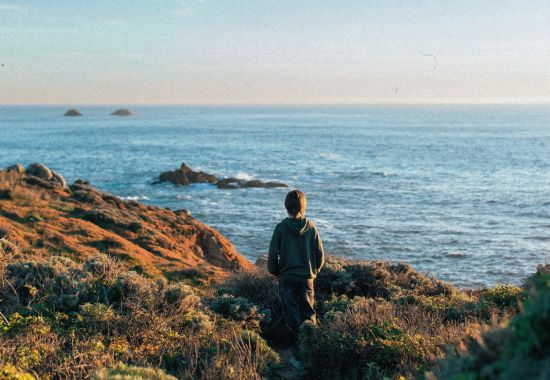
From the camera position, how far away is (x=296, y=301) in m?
7.20

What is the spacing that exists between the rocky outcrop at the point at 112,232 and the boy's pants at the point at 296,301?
5.51 meters

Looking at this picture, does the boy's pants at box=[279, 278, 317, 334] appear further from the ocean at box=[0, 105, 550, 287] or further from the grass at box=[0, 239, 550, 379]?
the ocean at box=[0, 105, 550, 287]

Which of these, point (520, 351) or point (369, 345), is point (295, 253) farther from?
point (520, 351)

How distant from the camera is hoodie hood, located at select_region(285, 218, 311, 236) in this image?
689 cm

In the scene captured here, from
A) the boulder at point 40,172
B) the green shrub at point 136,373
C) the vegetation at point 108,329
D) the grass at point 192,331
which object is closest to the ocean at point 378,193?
the boulder at point 40,172

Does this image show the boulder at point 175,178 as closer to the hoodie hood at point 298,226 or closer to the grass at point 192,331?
the grass at point 192,331

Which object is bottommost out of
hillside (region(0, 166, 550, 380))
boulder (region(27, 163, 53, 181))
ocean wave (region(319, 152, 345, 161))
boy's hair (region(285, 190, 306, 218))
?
ocean wave (region(319, 152, 345, 161))

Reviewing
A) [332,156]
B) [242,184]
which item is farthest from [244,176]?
[332,156]

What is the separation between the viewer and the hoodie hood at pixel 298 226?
6.89m

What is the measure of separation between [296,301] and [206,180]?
136 feet

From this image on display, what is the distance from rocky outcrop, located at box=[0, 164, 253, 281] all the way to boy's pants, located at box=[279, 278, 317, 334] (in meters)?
5.51

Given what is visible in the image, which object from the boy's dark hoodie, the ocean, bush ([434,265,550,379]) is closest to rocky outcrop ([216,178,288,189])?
the ocean

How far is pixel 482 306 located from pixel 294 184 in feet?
129

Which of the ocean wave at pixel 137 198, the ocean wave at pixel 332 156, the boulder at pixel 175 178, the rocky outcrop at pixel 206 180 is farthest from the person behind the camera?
the ocean wave at pixel 332 156
